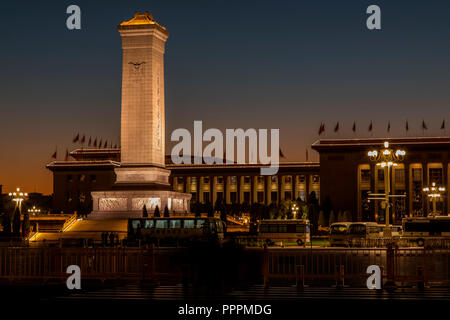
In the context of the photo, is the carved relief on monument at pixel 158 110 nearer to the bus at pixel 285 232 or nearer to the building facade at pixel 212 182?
the bus at pixel 285 232

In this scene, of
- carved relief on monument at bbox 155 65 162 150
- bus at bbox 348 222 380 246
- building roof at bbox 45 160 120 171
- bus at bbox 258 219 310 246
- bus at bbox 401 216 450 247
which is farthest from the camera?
building roof at bbox 45 160 120 171

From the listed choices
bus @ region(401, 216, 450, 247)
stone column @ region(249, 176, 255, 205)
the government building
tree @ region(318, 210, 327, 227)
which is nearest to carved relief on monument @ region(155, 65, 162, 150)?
the government building

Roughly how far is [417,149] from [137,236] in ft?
214

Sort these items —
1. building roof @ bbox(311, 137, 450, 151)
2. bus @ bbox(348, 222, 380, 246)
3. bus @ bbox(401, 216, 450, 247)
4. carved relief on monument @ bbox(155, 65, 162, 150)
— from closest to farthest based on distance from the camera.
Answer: bus @ bbox(348, 222, 380, 246), bus @ bbox(401, 216, 450, 247), carved relief on monument @ bbox(155, 65, 162, 150), building roof @ bbox(311, 137, 450, 151)

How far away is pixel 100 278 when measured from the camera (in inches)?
961

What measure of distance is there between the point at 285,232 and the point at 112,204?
24924mm

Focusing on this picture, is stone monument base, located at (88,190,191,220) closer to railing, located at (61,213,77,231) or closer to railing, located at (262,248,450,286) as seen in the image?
railing, located at (61,213,77,231)

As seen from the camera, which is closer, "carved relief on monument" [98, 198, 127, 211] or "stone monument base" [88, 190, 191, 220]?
"stone monument base" [88, 190, 191, 220]

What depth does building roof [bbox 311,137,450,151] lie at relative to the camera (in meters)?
115

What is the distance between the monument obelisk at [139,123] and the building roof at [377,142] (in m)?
41.9

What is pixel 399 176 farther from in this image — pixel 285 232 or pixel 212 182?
pixel 285 232

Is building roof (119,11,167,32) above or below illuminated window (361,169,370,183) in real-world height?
above

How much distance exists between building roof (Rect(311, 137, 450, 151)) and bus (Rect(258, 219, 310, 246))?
5633 centimetres
